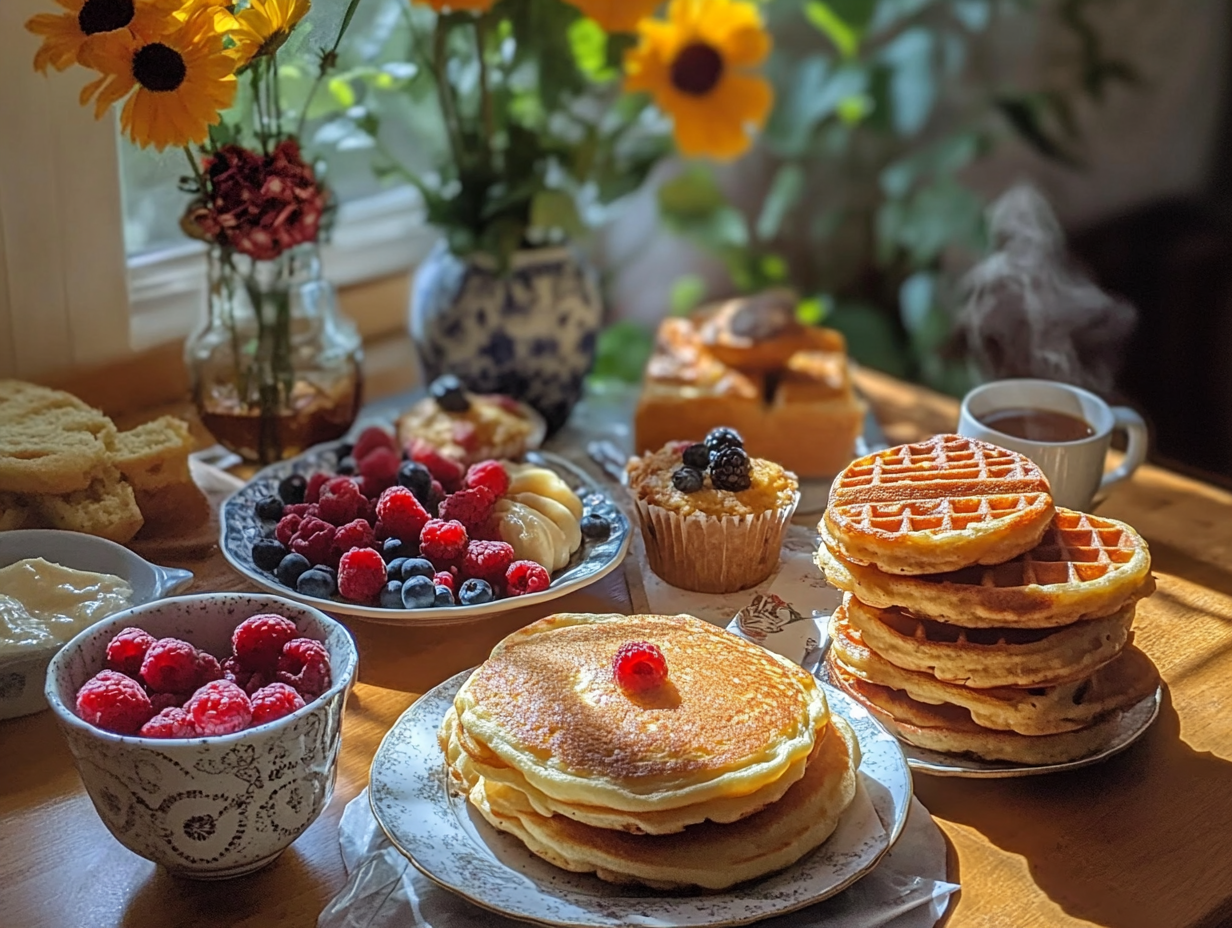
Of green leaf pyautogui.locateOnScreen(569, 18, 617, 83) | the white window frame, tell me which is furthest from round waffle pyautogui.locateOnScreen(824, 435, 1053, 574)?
the white window frame

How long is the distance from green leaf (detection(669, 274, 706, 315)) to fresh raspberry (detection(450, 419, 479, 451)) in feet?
3.03

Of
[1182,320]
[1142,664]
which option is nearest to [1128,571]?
[1142,664]

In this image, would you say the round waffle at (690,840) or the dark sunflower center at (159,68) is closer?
the round waffle at (690,840)

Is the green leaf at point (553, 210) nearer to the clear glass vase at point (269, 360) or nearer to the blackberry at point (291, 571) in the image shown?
the clear glass vase at point (269, 360)

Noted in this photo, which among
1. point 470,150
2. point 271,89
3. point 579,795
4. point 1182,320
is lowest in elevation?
point 1182,320

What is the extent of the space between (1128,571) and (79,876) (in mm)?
930

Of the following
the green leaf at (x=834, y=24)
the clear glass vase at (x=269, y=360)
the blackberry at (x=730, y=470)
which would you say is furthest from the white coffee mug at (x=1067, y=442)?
the green leaf at (x=834, y=24)

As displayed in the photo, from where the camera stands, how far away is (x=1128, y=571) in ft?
3.90

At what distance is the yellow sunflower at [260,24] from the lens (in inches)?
53.1

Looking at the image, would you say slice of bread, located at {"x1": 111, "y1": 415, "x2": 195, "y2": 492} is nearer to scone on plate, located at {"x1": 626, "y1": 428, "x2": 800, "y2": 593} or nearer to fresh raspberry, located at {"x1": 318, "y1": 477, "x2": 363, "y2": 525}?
fresh raspberry, located at {"x1": 318, "y1": 477, "x2": 363, "y2": 525}

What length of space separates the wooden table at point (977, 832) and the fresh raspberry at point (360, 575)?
0.27ft

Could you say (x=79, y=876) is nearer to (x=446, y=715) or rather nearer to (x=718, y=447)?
(x=446, y=715)

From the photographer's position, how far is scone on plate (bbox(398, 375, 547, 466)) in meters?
1.69

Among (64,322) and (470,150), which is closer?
(64,322)
